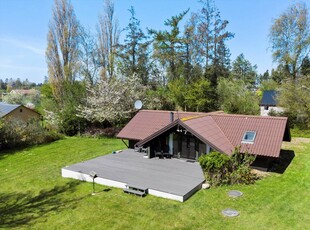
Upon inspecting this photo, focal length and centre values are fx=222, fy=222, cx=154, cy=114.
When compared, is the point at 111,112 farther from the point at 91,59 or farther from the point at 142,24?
the point at 142,24

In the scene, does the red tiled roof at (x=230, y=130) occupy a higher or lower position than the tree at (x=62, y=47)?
lower

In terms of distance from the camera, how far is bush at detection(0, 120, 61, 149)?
19.2 metres

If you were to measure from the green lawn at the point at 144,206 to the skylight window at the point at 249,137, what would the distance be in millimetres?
2289

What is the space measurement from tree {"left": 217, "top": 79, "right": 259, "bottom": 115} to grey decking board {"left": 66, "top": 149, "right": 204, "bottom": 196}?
47.1ft

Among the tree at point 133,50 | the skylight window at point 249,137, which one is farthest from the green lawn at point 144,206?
the tree at point 133,50

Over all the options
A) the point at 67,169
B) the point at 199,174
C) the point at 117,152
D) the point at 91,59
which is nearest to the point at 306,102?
the point at 199,174

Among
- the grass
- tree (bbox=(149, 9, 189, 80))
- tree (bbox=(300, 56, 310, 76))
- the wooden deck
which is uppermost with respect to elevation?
tree (bbox=(149, 9, 189, 80))

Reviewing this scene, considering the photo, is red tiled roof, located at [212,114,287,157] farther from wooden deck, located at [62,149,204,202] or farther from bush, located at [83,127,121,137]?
bush, located at [83,127,121,137]

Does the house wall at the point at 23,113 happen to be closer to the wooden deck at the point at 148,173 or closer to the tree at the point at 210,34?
the wooden deck at the point at 148,173

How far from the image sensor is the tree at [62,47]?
27.8m

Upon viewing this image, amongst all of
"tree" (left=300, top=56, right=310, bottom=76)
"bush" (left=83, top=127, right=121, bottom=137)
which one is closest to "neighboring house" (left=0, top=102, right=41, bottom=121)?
"bush" (left=83, top=127, right=121, bottom=137)

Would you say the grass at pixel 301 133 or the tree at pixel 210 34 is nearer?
the grass at pixel 301 133

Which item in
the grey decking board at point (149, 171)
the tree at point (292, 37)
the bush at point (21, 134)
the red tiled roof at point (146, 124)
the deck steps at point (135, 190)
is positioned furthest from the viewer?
the tree at point (292, 37)

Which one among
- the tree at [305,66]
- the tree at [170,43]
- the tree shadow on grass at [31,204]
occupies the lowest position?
the tree shadow on grass at [31,204]
